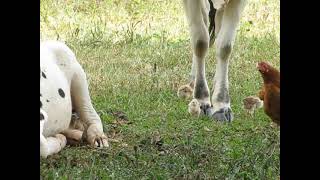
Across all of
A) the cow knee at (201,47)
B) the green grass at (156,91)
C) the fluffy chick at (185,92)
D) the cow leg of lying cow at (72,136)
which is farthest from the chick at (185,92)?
the cow leg of lying cow at (72,136)

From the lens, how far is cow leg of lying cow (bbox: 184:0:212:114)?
6.77 metres

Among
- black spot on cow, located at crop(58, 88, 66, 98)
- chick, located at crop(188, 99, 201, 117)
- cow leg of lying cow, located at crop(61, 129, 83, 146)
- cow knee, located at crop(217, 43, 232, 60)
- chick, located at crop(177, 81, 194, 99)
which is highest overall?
cow knee, located at crop(217, 43, 232, 60)

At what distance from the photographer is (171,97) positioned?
706 centimetres

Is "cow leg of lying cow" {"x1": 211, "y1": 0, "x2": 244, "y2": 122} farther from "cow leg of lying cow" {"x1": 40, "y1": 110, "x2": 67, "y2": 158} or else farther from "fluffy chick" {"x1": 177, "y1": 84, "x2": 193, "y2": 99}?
"cow leg of lying cow" {"x1": 40, "y1": 110, "x2": 67, "y2": 158}

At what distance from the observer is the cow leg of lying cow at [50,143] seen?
4.52 meters

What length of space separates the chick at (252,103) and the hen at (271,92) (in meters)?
1.15

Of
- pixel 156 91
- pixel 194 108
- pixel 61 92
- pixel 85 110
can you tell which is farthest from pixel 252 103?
pixel 61 92

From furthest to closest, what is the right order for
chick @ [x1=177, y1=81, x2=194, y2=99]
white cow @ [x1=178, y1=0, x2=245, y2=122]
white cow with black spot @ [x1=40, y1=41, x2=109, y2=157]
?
1. chick @ [x1=177, y1=81, x2=194, y2=99]
2. white cow @ [x1=178, y1=0, x2=245, y2=122]
3. white cow with black spot @ [x1=40, y1=41, x2=109, y2=157]

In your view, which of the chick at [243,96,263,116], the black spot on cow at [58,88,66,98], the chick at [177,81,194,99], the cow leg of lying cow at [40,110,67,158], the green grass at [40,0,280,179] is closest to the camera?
the cow leg of lying cow at [40,110,67,158]

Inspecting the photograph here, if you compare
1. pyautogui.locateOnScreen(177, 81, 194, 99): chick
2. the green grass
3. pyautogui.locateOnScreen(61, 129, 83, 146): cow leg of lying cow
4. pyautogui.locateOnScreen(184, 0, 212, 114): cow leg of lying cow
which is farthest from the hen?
pyautogui.locateOnScreen(177, 81, 194, 99): chick

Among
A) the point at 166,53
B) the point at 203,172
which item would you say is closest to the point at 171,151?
the point at 203,172

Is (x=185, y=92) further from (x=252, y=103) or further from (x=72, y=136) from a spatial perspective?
(x=72, y=136)

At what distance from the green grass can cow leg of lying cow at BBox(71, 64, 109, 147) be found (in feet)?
0.43

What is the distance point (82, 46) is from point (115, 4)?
2557 mm
